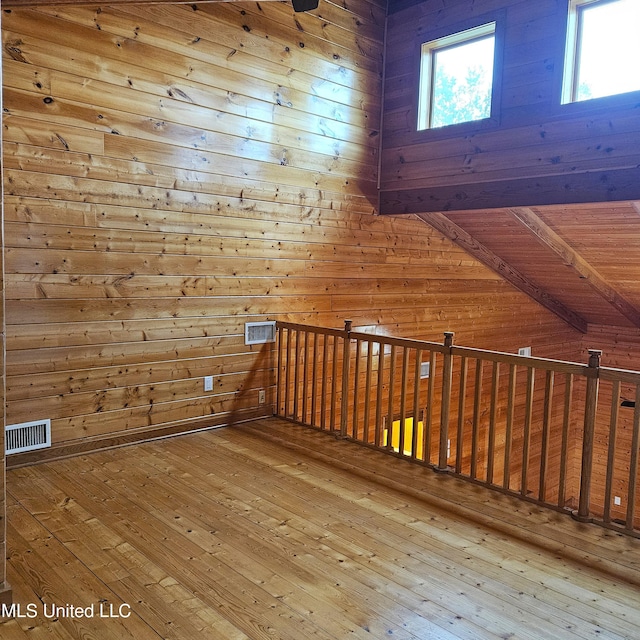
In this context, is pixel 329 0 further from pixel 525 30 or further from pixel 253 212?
pixel 253 212

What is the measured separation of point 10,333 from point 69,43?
1894 mm

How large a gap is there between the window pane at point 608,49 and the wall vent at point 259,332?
305 centimetres

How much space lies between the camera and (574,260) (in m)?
6.20

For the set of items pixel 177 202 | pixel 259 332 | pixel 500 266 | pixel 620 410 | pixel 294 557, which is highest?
pixel 177 202

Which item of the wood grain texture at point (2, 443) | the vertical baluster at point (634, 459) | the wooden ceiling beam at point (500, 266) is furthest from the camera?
the wooden ceiling beam at point (500, 266)

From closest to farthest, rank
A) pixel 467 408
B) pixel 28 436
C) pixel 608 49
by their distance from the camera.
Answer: pixel 28 436
pixel 608 49
pixel 467 408

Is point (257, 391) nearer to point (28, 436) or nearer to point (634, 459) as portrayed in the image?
point (28, 436)

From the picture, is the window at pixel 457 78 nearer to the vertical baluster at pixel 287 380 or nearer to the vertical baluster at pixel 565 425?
the vertical baluster at pixel 287 380

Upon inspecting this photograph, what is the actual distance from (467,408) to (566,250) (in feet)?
7.95

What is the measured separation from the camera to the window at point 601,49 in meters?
4.28

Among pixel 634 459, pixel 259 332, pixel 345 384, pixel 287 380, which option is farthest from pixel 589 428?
pixel 259 332

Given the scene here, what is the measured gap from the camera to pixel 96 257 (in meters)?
4.11

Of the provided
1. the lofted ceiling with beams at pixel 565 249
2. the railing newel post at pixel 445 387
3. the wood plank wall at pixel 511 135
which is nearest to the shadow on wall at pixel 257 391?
the railing newel post at pixel 445 387

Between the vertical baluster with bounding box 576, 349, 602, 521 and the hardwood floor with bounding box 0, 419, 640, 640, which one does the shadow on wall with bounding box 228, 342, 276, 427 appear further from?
the vertical baluster with bounding box 576, 349, 602, 521
